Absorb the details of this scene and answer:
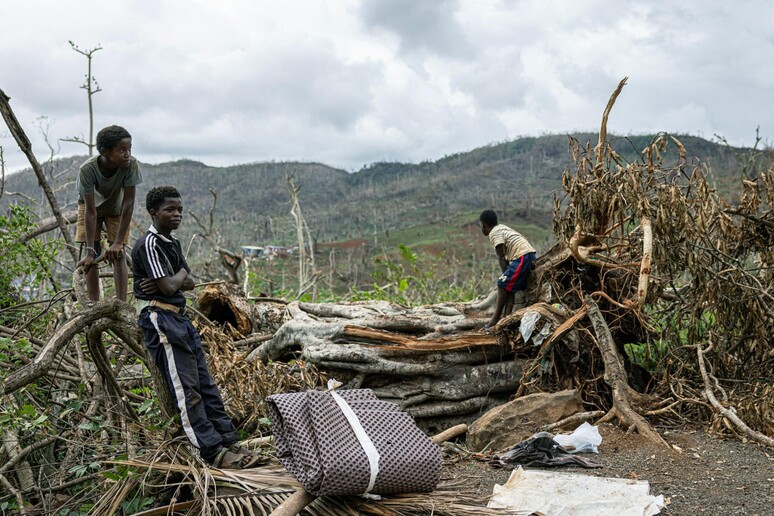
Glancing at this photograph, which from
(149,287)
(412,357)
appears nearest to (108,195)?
(149,287)

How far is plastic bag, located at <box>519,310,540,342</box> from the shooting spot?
6.43 m

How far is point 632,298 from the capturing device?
6.76m

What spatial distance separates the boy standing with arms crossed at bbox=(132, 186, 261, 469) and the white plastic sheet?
1.60 m

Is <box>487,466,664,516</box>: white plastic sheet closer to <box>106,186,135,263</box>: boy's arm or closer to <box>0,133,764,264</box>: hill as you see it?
<box>106,186,135,263</box>: boy's arm

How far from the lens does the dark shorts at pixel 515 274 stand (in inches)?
272

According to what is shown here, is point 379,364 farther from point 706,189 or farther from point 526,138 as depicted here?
point 526,138

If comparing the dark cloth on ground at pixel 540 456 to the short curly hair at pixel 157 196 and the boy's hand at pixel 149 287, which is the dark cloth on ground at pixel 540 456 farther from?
the short curly hair at pixel 157 196

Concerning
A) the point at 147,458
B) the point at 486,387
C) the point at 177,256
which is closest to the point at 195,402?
the point at 147,458

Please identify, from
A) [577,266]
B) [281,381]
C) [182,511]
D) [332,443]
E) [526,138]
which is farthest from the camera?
[526,138]

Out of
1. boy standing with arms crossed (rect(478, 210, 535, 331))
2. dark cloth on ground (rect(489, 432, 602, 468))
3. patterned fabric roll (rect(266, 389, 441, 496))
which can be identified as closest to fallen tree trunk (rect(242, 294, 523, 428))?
boy standing with arms crossed (rect(478, 210, 535, 331))

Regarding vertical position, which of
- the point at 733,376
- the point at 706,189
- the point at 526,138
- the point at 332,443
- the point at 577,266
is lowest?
the point at 733,376

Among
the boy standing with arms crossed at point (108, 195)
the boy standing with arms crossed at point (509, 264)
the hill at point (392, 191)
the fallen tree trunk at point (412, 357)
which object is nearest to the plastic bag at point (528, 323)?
the fallen tree trunk at point (412, 357)

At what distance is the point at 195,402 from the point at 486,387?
3.29m

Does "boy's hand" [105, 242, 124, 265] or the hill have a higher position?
the hill
